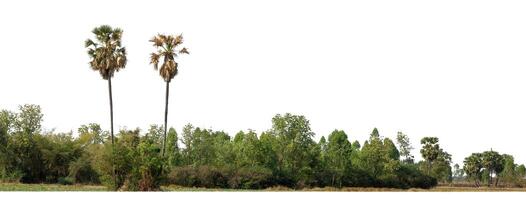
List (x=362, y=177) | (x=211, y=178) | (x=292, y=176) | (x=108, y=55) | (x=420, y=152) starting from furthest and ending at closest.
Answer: (x=420, y=152) < (x=362, y=177) < (x=292, y=176) < (x=211, y=178) < (x=108, y=55)

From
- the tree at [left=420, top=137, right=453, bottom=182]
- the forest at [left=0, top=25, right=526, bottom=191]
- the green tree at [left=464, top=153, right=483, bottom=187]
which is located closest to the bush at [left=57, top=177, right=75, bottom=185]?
the forest at [left=0, top=25, right=526, bottom=191]

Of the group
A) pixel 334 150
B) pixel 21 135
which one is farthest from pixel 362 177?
pixel 21 135

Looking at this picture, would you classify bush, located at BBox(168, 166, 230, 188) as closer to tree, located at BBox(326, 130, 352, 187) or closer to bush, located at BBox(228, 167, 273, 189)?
bush, located at BBox(228, 167, 273, 189)

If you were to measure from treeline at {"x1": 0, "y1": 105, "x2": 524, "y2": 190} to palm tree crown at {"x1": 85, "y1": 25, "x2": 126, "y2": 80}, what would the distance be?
6.07 metres

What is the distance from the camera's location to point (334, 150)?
88000 mm

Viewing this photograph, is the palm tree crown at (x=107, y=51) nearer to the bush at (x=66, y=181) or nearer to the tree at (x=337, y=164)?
the bush at (x=66, y=181)

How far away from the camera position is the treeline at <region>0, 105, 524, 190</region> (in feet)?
174

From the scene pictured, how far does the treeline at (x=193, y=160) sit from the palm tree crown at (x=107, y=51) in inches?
239

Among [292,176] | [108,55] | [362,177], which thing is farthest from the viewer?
[362,177]

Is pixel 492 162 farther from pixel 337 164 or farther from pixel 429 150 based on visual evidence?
pixel 337 164

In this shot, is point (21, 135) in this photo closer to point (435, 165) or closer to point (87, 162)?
point (87, 162)

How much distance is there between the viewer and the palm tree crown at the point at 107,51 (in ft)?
188

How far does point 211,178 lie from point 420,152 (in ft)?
181

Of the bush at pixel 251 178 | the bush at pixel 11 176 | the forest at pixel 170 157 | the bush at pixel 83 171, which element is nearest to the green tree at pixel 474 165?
the forest at pixel 170 157
